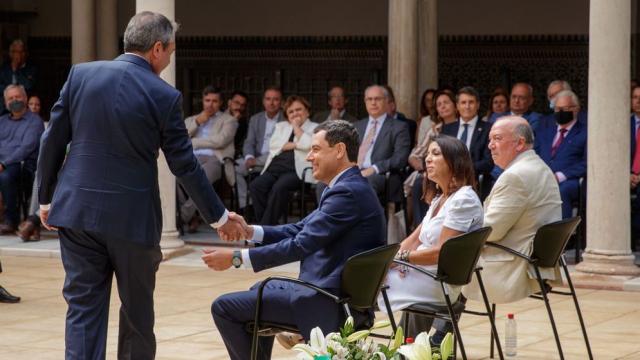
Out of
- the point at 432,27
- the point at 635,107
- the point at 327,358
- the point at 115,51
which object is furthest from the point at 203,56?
the point at 327,358

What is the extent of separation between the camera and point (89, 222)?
575cm

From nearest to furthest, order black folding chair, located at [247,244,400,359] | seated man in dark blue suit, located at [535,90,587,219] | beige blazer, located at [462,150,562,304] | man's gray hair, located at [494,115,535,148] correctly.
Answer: black folding chair, located at [247,244,400,359]
beige blazer, located at [462,150,562,304]
man's gray hair, located at [494,115,535,148]
seated man in dark blue suit, located at [535,90,587,219]


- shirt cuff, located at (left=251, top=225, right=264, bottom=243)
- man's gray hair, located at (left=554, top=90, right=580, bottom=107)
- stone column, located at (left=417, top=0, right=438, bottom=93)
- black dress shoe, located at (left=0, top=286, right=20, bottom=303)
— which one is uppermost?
stone column, located at (left=417, top=0, right=438, bottom=93)

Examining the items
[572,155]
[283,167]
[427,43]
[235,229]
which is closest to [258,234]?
[235,229]

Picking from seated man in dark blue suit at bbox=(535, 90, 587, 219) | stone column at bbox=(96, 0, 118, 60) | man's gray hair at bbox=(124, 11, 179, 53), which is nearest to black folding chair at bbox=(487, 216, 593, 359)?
man's gray hair at bbox=(124, 11, 179, 53)

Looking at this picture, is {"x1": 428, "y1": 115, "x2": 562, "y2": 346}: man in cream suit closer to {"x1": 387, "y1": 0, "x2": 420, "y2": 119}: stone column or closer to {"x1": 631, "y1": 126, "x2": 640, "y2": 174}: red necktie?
{"x1": 631, "y1": 126, "x2": 640, "y2": 174}: red necktie

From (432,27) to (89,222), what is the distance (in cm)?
902

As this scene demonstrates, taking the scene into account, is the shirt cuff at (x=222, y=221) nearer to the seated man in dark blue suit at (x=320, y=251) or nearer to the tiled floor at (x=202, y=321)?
the seated man in dark blue suit at (x=320, y=251)

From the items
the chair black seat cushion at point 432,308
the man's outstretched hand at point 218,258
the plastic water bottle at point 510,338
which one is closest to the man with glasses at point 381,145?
the plastic water bottle at point 510,338

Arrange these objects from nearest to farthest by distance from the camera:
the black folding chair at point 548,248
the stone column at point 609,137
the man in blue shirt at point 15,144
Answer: the black folding chair at point 548,248, the stone column at point 609,137, the man in blue shirt at point 15,144

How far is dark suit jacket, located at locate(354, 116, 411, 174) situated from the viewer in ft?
39.4

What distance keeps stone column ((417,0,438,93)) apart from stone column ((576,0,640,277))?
3.87 meters

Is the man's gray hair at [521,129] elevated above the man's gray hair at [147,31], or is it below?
below

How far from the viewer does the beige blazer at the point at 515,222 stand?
7.11 m
